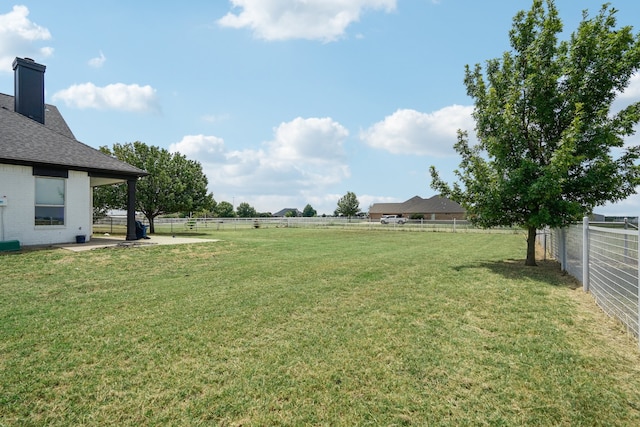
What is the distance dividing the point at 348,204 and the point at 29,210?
6173 cm

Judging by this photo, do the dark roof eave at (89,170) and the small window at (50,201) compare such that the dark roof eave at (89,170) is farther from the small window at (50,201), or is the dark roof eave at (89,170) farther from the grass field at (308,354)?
the grass field at (308,354)

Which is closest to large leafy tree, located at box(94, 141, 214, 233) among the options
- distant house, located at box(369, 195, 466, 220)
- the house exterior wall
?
the house exterior wall

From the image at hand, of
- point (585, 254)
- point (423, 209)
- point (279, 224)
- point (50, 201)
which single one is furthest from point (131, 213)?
point (423, 209)

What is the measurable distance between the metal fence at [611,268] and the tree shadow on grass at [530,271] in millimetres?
412

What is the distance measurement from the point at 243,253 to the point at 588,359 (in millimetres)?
9352

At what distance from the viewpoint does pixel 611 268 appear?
19.1 ft

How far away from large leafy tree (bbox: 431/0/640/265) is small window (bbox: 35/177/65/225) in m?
13.3

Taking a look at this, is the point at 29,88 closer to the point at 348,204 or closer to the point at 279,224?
the point at 279,224

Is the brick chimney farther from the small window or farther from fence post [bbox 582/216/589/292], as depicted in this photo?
fence post [bbox 582/216/589/292]

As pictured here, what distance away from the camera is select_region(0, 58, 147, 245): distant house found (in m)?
10.7

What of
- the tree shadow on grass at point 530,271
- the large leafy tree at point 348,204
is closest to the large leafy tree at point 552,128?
the tree shadow on grass at point 530,271

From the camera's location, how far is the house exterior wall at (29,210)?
418 inches

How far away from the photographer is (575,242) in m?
8.00

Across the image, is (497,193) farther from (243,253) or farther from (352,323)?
Result: (243,253)
